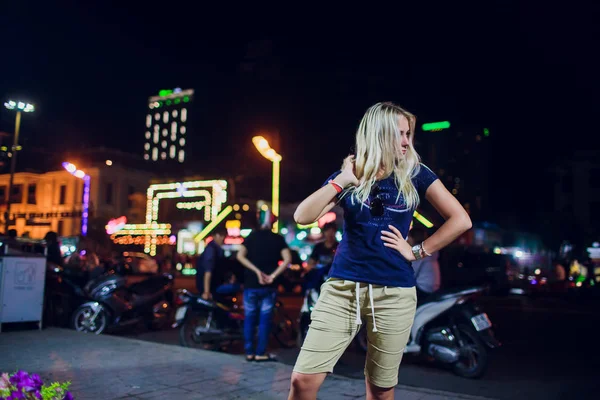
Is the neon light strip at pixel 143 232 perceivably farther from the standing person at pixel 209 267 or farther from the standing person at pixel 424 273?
the standing person at pixel 424 273

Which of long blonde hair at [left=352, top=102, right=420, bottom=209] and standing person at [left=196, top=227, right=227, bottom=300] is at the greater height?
long blonde hair at [left=352, top=102, right=420, bottom=209]

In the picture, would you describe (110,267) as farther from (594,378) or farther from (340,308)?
(340,308)

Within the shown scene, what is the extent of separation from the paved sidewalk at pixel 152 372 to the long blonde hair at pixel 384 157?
2.71 m

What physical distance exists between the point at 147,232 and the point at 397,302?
45.5 m

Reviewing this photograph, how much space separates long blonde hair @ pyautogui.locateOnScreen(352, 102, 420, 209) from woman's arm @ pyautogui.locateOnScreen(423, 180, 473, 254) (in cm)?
10

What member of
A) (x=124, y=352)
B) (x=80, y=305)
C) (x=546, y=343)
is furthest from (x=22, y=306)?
(x=546, y=343)

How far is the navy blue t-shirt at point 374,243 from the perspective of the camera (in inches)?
96.0

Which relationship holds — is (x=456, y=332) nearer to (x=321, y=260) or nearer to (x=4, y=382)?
(x=321, y=260)

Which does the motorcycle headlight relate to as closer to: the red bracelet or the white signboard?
the white signboard

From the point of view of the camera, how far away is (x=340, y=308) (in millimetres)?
2451

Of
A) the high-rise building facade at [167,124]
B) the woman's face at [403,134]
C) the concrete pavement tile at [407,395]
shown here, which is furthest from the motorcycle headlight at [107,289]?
the high-rise building facade at [167,124]

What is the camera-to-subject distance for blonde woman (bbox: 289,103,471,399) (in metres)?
2.42

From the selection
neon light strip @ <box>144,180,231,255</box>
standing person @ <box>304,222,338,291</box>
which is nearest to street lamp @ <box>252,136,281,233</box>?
standing person @ <box>304,222,338,291</box>

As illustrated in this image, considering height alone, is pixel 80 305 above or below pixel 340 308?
below
